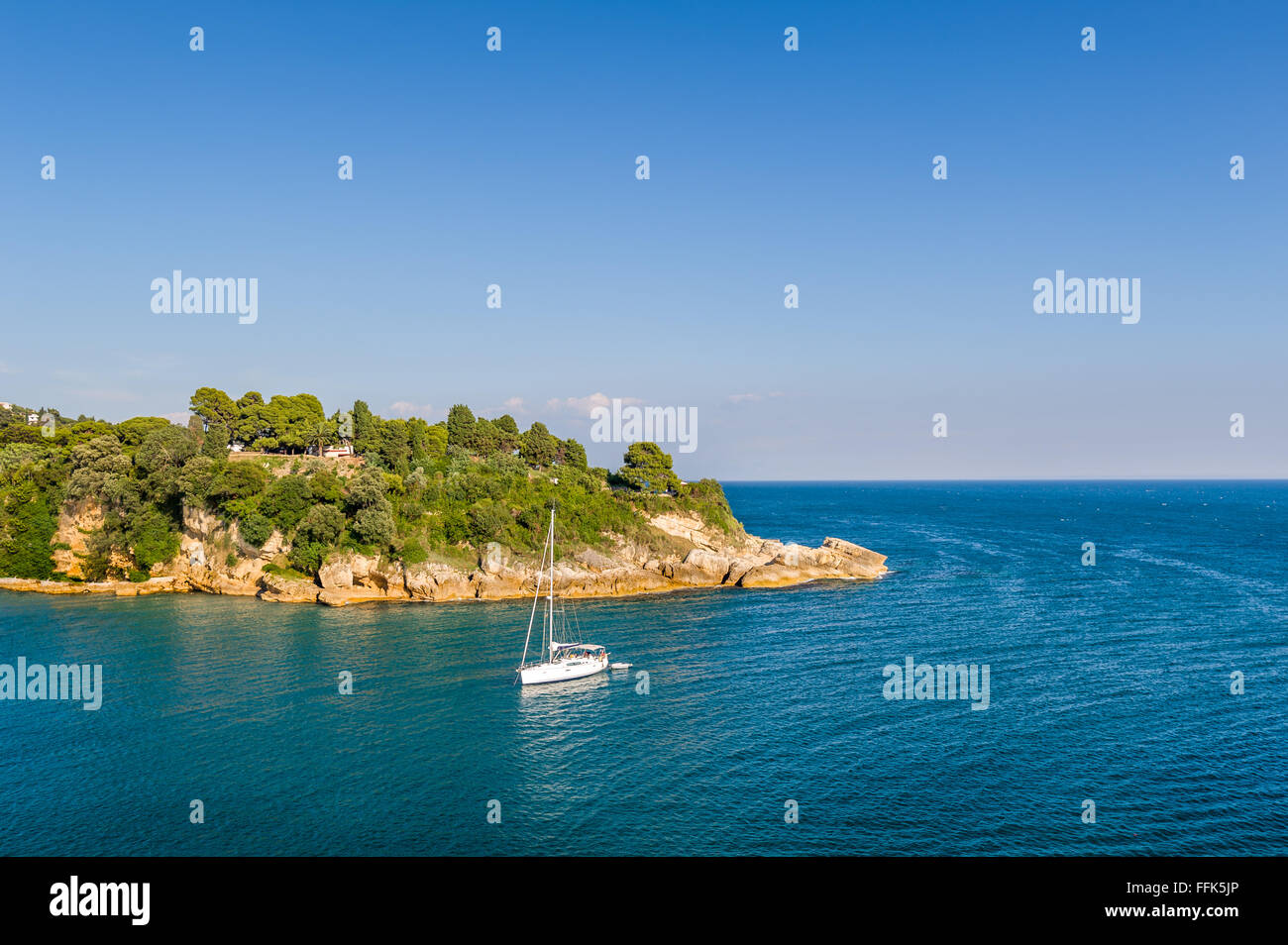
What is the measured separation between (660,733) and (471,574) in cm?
3902

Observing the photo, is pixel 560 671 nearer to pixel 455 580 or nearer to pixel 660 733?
pixel 660 733

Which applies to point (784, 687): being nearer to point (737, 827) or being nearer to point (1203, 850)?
point (737, 827)

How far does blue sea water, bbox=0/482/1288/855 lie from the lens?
27312mm

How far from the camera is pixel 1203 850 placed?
25562mm

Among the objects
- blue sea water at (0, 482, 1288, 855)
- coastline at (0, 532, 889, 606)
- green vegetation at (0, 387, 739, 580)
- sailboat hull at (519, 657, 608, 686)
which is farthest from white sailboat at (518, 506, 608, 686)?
green vegetation at (0, 387, 739, 580)

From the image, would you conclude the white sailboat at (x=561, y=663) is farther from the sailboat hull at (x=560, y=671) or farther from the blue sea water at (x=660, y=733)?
the blue sea water at (x=660, y=733)

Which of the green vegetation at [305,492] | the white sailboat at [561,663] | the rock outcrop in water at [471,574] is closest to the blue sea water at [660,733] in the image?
the white sailboat at [561,663]

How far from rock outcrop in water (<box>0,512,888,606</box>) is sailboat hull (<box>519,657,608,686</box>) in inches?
985

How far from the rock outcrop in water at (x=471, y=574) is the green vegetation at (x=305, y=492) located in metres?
1.42

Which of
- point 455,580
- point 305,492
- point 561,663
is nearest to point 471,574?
point 455,580

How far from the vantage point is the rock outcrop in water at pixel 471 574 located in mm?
68875

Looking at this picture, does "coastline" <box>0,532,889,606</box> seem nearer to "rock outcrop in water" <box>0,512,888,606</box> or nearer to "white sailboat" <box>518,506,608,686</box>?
"rock outcrop in water" <box>0,512,888,606</box>
